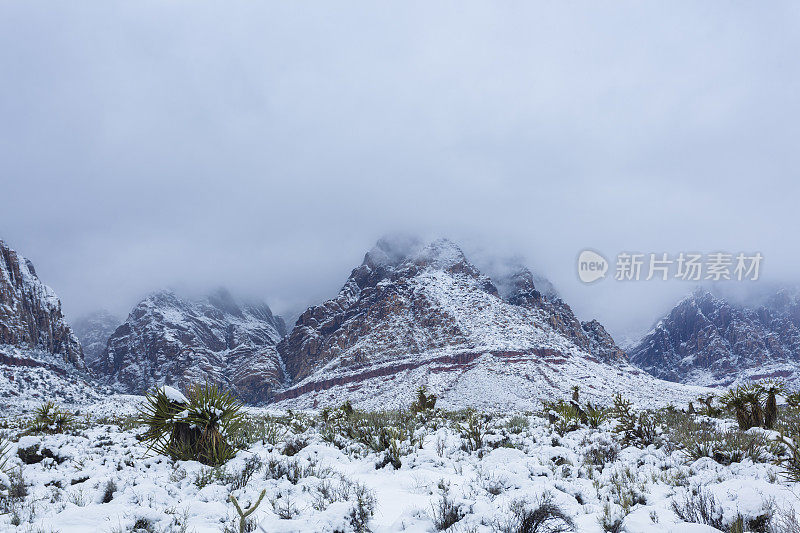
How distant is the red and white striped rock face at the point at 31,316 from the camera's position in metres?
112

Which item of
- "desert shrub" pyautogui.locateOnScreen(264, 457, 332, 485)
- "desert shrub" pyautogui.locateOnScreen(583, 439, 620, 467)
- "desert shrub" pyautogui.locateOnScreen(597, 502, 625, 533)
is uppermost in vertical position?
"desert shrub" pyautogui.locateOnScreen(597, 502, 625, 533)

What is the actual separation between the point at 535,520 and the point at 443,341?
402 ft

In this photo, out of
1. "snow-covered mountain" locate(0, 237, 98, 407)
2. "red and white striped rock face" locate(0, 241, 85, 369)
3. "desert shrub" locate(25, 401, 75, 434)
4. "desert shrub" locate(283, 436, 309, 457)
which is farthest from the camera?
"red and white striped rock face" locate(0, 241, 85, 369)

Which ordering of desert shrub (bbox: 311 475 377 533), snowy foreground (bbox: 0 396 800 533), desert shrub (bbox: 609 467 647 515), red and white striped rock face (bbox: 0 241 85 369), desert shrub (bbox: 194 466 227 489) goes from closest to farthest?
snowy foreground (bbox: 0 396 800 533) < desert shrub (bbox: 311 475 377 533) < desert shrub (bbox: 609 467 647 515) < desert shrub (bbox: 194 466 227 489) < red and white striped rock face (bbox: 0 241 85 369)

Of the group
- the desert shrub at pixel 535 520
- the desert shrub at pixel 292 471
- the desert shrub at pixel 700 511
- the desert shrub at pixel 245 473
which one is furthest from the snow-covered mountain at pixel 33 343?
the desert shrub at pixel 700 511

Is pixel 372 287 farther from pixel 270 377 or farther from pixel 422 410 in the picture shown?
pixel 422 410

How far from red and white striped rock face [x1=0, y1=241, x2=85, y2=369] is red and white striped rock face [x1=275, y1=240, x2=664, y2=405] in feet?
248

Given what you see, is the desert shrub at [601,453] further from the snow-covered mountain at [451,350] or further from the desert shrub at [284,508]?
the snow-covered mountain at [451,350]

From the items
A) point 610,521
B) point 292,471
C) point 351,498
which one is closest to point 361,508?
point 351,498

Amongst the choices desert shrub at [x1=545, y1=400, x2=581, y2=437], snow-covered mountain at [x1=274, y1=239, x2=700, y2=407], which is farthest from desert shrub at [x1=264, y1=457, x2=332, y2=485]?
snow-covered mountain at [x1=274, y1=239, x2=700, y2=407]

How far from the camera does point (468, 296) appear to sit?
14662cm

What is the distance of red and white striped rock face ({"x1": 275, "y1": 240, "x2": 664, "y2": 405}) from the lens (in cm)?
10331

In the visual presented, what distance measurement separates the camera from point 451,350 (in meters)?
118

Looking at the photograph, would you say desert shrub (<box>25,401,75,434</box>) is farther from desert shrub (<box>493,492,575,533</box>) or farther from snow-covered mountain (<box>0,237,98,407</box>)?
snow-covered mountain (<box>0,237,98,407</box>)
